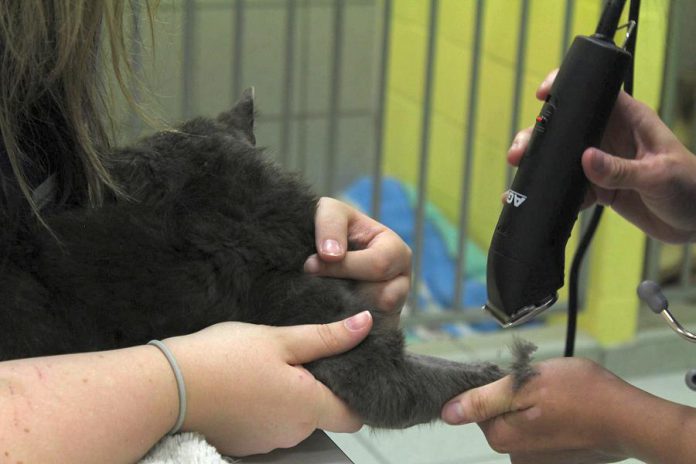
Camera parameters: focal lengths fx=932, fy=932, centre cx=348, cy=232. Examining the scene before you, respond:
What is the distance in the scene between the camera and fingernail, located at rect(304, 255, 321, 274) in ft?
2.72

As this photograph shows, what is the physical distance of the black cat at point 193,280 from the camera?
2.51 feet

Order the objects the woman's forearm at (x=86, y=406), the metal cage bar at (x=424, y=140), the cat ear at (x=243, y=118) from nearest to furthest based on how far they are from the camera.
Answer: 1. the woman's forearm at (x=86, y=406)
2. the cat ear at (x=243, y=118)
3. the metal cage bar at (x=424, y=140)

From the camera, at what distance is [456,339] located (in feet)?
7.25

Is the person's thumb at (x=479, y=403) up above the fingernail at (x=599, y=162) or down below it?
below

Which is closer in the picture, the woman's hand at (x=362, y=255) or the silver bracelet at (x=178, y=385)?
the silver bracelet at (x=178, y=385)

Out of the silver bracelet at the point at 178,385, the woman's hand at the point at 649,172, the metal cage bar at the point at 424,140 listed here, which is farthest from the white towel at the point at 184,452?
the metal cage bar at the point at 424,140

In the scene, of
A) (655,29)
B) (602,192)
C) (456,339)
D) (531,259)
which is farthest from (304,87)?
(531,259)

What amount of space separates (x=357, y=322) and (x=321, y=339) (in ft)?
0.11

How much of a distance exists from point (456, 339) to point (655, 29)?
112 centimetres

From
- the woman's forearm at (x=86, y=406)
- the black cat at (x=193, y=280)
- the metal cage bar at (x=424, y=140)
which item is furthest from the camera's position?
the metal cage bar at (x=424, y=140)

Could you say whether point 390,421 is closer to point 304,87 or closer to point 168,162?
point 168,162

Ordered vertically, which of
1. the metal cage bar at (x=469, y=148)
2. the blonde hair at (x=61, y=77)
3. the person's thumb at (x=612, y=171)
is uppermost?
the blonde hair at (x=61, y=77)

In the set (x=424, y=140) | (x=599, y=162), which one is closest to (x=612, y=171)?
(x=599, y=162)

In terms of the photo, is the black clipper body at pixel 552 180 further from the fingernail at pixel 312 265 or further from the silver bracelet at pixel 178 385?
Result: the silver bracelet at pixel 178 385
